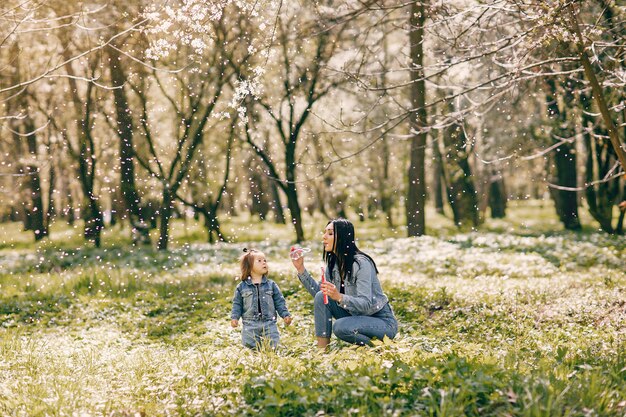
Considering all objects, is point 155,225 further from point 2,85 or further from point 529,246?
point 529,246

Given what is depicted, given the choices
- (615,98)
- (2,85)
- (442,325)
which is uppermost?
(2,85)

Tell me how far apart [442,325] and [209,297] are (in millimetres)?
4659

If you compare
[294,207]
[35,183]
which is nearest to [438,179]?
[294,207]

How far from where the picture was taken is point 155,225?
34.2m

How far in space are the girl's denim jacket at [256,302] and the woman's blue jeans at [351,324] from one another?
392 millimetres

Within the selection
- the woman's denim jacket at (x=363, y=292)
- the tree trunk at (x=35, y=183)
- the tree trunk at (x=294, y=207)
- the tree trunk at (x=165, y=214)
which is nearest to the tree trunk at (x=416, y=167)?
the tree trunk at (x=294, y=207)

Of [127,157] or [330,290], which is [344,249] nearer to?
[330,290]

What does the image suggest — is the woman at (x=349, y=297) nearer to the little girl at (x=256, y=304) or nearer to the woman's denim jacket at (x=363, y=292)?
the woman's denim jacket at (x=363, y=292)

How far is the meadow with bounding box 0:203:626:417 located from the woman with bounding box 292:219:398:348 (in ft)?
0.77

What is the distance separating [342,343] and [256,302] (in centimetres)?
113

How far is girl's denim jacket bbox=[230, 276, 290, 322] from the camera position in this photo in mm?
7031

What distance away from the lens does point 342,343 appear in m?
7.49

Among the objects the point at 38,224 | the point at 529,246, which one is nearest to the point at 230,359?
the point at 529,246

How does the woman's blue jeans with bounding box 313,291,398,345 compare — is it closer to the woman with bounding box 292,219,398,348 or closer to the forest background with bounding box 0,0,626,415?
the woman with bounding box 292,219,398,348
